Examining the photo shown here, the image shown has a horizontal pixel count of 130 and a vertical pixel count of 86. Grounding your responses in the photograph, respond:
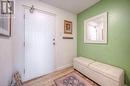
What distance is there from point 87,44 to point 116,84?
159cm

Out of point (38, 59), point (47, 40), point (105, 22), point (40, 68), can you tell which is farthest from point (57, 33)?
point (105, 22)

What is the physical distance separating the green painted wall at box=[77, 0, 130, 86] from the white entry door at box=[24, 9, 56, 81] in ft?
4.66

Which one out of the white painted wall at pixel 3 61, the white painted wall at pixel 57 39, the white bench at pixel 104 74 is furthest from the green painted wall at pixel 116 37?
the white painted wall at pixel 3 61

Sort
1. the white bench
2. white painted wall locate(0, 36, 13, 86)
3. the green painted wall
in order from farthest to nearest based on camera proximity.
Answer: the green painted wall
the white bench
white painted wall locate(0, 36, 13, 86)

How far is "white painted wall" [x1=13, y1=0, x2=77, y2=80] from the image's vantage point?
192 cm

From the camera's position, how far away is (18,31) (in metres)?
1.93

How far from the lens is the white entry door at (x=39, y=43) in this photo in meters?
2.09

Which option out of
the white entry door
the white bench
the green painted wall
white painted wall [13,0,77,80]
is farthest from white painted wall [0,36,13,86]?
the green painted wall

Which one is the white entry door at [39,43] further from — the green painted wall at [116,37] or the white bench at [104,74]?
the green painted wall at [116,37]

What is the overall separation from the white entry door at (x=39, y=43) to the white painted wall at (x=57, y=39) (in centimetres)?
14

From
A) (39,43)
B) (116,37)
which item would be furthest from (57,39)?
(116,37)

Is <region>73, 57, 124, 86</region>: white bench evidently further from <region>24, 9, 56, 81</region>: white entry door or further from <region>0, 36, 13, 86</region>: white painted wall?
<region>0, 36, 13, 86</region>: white painted wall

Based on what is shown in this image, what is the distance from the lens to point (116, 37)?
1880mm

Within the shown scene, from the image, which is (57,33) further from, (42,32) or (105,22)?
(105,22)
